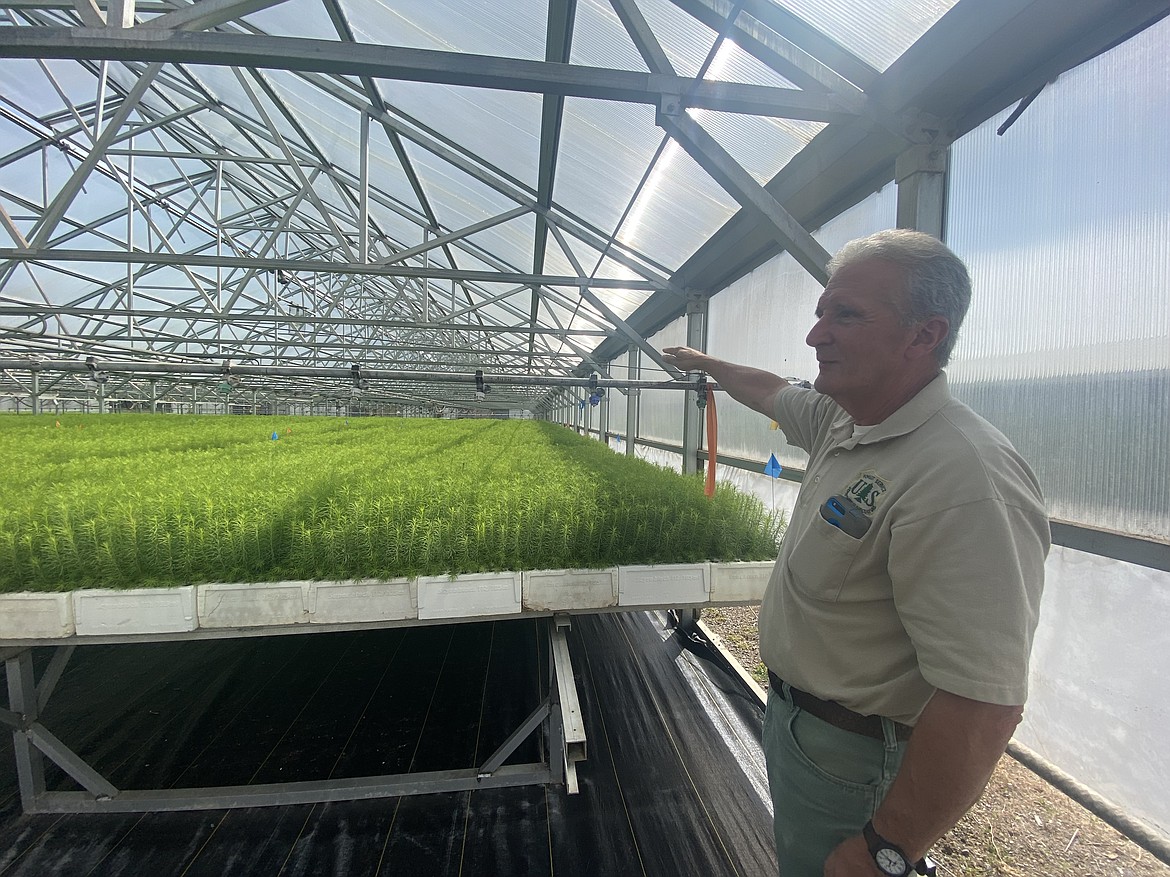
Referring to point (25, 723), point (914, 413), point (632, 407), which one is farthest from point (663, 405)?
point (25, 723)

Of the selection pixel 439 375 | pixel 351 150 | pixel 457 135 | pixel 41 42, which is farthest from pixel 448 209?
pixel 41 42

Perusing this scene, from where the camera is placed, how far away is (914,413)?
96cm

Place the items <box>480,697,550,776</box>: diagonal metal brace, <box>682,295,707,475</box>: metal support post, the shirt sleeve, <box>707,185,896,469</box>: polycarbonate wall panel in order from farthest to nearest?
<box>682,295,707,475</box>: metal support post < <box>707,185,896,469</box>: polycarbonate wall panel < <box>480,697,550,776</box>: diagonal metal brace < the shirt sleeve

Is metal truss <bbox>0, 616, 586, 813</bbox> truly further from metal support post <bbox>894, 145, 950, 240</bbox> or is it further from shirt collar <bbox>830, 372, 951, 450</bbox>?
metal support post <bbox>894, 145, 950, 240</bbox>

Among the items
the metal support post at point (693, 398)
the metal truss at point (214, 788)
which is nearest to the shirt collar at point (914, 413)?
the metal truss at point (214, 788)

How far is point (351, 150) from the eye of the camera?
6.08 metres

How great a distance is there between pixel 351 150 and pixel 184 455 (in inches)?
166

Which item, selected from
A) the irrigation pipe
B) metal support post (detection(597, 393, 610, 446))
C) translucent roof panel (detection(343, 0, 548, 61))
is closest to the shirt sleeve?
the irrigation pipe

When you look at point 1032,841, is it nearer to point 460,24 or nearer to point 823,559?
point 823,559

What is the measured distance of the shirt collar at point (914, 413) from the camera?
0.95 metres

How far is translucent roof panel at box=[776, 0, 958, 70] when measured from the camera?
1.79m

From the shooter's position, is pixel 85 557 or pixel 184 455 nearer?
pixel 85 557

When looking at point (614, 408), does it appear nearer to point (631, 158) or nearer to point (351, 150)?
point (351, 150)

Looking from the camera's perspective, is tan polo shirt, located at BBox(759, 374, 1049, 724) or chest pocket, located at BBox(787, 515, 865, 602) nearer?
tan polo shirt, located at BBox(759, 374, 1049, 724)
